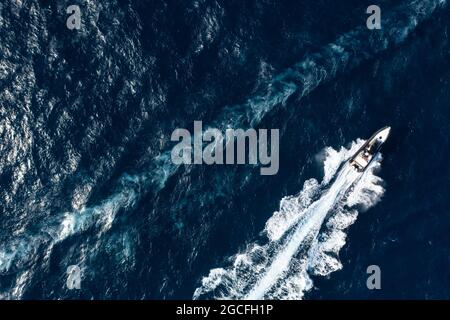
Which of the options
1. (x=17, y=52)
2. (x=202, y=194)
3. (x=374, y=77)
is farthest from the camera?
(x=374, y=77)

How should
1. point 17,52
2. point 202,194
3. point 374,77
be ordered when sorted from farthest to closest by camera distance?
point 374,77 → point 202,194 → point 17,52

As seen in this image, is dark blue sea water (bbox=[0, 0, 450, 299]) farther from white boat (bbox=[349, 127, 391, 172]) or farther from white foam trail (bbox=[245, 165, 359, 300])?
white boat (bbox=[349, 127, 391, 172])

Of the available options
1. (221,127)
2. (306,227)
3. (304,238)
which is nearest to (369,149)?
(306,227)

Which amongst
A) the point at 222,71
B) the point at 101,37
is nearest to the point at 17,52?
the point at 101,37

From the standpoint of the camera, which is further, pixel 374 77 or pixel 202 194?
pixel 374 77

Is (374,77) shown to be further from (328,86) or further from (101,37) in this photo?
(101,37)

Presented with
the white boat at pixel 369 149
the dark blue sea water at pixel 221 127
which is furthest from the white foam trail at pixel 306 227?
the white boat at pixel 369 149

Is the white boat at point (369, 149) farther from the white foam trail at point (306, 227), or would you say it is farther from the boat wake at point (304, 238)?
the white foam trail at point (306, 227)
